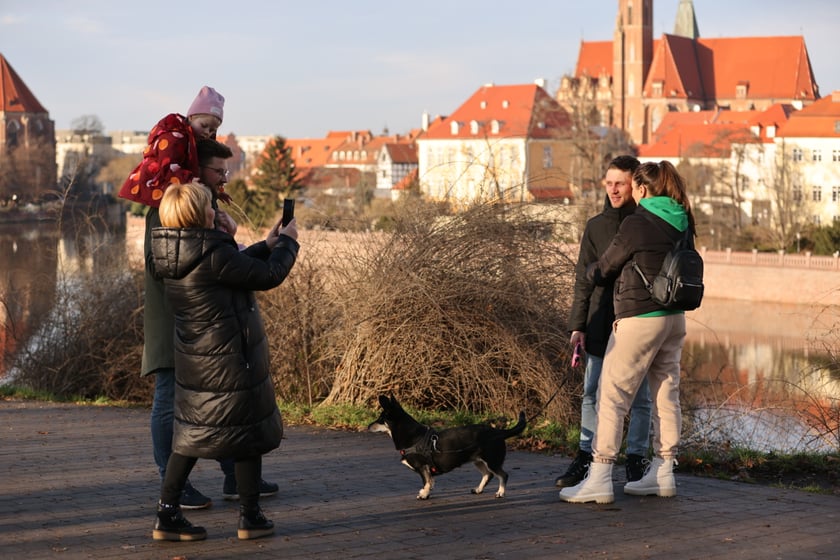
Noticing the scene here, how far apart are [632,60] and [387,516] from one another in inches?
4892

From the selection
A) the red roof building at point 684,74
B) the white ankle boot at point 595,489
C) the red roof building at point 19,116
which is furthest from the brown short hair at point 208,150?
the red roof building at point 19,116

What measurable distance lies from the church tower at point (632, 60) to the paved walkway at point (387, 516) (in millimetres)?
118079

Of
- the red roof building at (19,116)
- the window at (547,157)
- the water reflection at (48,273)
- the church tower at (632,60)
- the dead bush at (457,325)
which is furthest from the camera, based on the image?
the red roof building at (19,116)

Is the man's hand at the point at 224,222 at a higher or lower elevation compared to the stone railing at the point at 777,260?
higher

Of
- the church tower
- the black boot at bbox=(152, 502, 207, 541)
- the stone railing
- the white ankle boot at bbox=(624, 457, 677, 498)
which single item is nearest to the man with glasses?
the black boot at bbox=(152, 502, 207, 541)

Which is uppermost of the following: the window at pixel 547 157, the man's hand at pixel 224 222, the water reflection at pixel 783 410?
the window at pixel 547 157

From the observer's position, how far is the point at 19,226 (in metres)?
52.6

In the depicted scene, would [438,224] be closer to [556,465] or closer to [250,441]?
[556,465]

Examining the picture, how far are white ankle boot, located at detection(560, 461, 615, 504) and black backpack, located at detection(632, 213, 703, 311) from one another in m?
0.99

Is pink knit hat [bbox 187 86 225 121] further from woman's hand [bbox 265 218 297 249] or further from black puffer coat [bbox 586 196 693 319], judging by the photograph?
black puffer coat [bbox 586 196 693 319]

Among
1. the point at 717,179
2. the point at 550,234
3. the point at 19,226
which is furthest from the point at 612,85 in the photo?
the point at 550,234

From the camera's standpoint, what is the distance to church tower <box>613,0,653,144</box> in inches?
4875

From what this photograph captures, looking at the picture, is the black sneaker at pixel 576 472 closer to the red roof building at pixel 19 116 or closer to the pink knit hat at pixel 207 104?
the pink knit hat at pixel 207 104

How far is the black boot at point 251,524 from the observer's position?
19.0 feet
